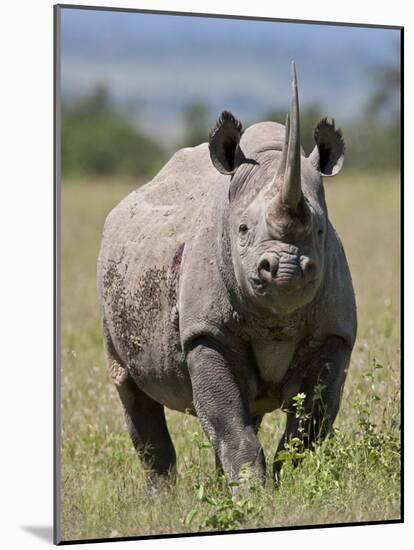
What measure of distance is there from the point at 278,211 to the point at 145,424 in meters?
2.47

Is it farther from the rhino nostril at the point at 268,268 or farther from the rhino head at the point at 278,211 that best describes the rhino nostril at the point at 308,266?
the rhino nostril at the point at 268,268

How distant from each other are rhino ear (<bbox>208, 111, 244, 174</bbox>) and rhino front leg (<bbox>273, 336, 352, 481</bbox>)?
97cm

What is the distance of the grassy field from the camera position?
8.29 metres

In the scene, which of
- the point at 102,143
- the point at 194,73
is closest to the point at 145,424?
the point at 102,143

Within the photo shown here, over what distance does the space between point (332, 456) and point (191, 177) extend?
1815 mm

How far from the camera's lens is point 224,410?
26.9ft

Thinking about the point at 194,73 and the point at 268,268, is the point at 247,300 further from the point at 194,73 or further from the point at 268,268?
the point at 194,73

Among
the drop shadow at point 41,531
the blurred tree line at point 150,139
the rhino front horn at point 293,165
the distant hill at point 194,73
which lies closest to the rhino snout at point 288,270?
the rhino front horn at point 293,165

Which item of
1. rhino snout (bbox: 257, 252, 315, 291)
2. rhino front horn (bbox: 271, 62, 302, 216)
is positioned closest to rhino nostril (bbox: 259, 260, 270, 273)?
rhino snout (bbox: 257, 252, 315, 291)

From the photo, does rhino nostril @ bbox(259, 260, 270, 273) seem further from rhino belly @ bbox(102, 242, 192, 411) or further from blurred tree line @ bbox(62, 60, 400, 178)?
blurred tree line @ bbox(62, 60, 400, 178)

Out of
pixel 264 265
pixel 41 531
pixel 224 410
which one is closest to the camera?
pixel 264 265

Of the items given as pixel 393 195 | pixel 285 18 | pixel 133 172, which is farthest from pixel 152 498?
pixel 133 172

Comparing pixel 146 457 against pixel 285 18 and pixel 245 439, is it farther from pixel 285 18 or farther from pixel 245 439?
pixel 285 18

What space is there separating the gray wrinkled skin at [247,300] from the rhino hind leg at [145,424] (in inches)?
26.9
